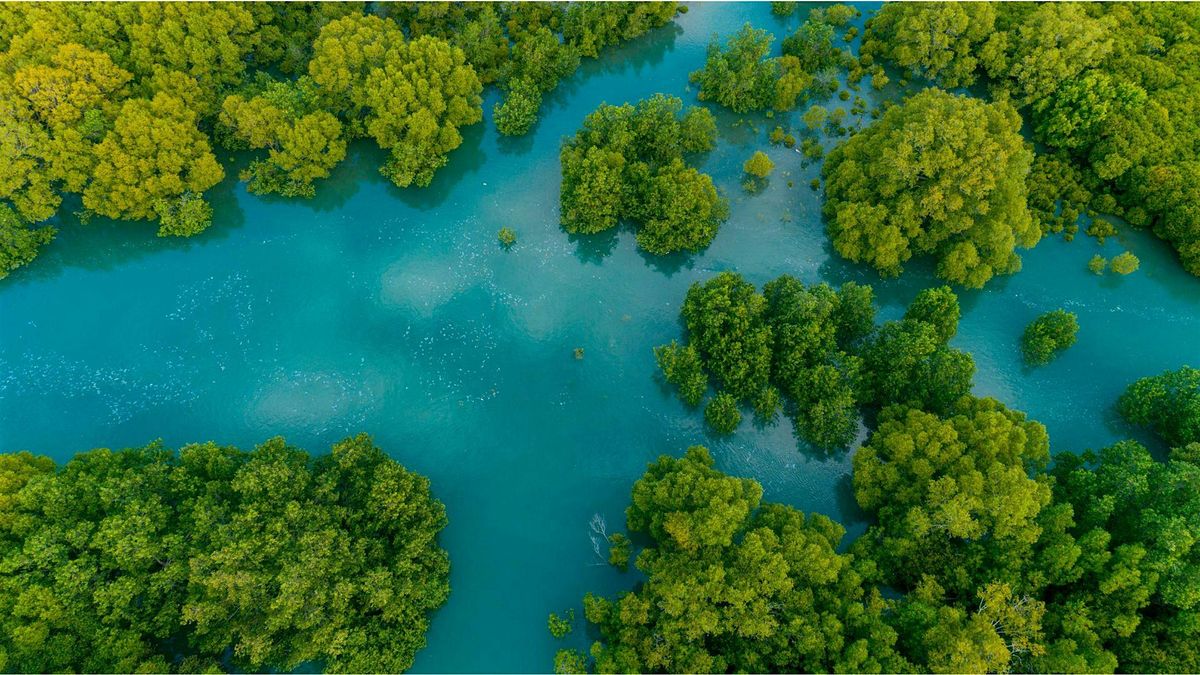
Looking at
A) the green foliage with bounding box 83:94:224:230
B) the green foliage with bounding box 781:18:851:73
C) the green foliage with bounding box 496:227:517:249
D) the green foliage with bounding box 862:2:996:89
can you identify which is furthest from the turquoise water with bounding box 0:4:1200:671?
the green foliage with bounding box 862:2:996:89

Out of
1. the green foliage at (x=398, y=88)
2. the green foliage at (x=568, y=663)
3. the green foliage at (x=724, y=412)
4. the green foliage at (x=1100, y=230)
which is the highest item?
the green foliage at (x=398, y=88)

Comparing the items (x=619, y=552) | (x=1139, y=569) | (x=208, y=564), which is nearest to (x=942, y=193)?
(x=1139, y=569)

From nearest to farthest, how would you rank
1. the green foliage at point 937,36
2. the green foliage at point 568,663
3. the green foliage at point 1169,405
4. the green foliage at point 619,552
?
the green foliage at point 568,663 → the green foliage at point 619,552 → the green foliage at point 1169,405 → the green foliage at point 937,36

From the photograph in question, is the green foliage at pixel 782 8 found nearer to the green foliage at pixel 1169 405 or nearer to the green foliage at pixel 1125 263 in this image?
the green foliage at pixel 1125 263

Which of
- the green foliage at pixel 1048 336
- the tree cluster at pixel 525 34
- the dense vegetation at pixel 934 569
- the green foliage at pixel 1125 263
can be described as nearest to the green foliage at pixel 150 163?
the tree cluster at pixel 525 34

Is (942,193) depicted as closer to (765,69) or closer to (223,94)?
(765,69)

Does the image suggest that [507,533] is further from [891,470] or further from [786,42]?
[786,42]
